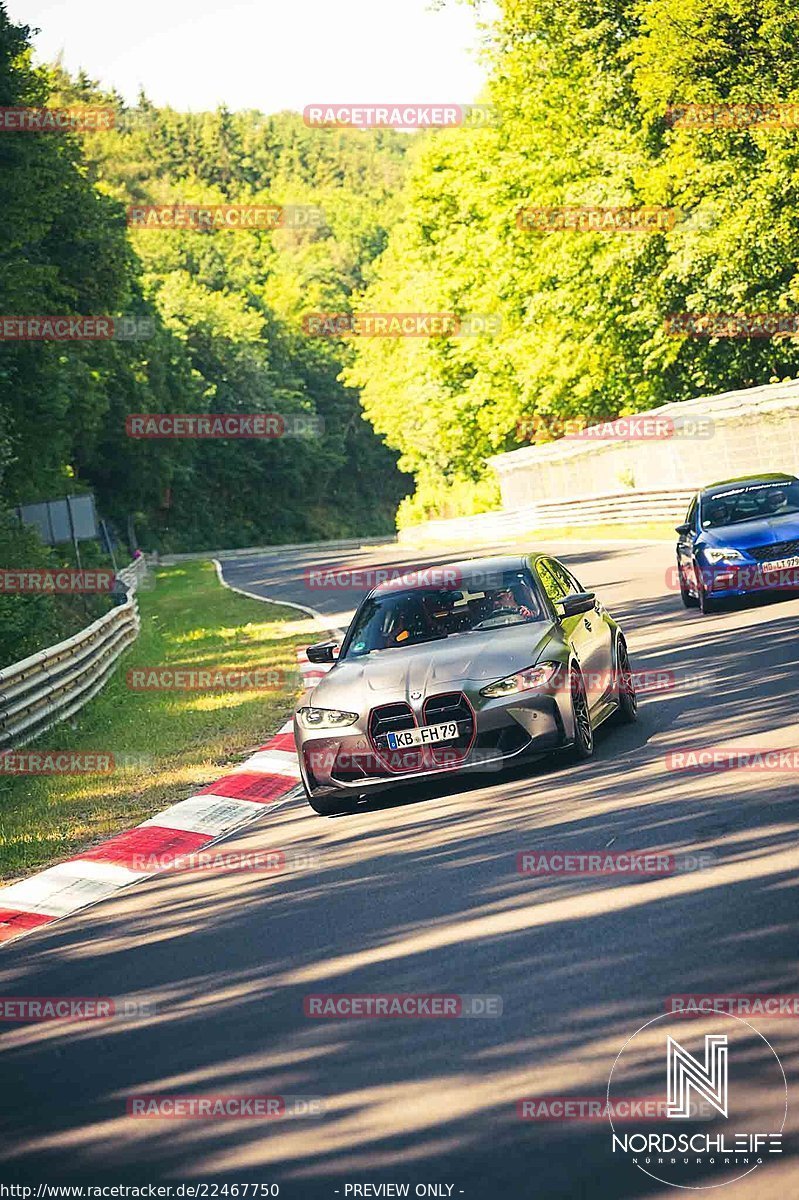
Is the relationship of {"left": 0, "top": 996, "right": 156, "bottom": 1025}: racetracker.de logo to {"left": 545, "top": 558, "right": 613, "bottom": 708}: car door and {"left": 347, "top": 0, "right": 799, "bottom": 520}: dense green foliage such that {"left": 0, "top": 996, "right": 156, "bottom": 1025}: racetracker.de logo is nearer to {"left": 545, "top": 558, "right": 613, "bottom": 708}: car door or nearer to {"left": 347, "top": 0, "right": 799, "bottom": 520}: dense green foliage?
{"left": 545, "top": 558, "right": 613, "bottom": 708}: car door

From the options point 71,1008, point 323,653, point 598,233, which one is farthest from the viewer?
point 598,233

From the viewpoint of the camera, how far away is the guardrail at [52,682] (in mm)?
16109

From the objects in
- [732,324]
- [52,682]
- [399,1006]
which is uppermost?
[732,324]

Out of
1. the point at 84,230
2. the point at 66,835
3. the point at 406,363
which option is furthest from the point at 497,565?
the point at 406,363

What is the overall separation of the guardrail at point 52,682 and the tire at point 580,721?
20.9 feet

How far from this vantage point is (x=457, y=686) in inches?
422

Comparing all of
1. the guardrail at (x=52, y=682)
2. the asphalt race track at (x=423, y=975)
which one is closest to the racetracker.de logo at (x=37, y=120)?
the guardrail at (x=52, y=682)

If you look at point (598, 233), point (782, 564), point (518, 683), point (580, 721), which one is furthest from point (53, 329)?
point (518, 683)

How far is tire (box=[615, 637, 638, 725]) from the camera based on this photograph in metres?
12.5

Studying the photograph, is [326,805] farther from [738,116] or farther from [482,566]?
[738,116]

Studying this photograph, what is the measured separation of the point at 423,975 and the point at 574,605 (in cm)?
530

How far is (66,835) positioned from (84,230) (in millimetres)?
29504

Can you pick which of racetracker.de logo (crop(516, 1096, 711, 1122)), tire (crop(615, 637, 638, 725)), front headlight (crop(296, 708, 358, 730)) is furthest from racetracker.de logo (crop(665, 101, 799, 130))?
racetracker.de logo (crop(516, 1096, 711, 1122))

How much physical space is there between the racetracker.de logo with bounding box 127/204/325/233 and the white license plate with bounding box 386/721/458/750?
286 ft
